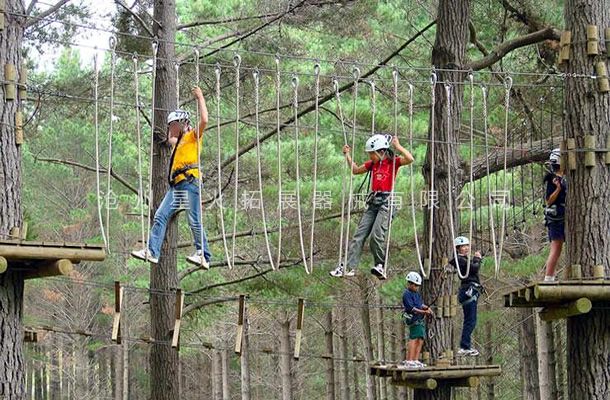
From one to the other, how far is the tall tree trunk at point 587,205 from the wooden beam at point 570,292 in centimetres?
41

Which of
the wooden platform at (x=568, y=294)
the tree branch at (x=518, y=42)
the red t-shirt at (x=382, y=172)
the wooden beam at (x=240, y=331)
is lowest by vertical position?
the wooden beam at (x=240, y=331)

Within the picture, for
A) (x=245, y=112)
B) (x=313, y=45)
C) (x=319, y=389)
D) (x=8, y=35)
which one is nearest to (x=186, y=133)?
(x=8, y=35)

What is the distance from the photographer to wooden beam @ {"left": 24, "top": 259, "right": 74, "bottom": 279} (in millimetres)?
7223

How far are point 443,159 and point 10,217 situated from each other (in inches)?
196

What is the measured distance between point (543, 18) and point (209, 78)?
432cm

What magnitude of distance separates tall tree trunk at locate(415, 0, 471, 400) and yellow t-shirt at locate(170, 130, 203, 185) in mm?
3048

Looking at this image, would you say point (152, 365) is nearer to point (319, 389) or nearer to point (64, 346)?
point (64, 346)

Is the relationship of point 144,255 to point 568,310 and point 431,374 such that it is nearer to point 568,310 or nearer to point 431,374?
point 431,374

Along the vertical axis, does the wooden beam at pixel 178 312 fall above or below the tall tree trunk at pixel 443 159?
below

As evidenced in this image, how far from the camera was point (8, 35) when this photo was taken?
8023 millimetres

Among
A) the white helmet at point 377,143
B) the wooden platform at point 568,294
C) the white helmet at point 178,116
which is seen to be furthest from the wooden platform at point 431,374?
the white helmet at point 178,116

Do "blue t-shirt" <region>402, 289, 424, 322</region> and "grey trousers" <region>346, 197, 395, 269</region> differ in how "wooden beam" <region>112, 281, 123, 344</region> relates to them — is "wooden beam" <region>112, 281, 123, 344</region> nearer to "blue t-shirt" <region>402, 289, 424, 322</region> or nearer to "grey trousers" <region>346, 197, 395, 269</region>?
"grey trousers" <region>346, 197, 395, 269</region>

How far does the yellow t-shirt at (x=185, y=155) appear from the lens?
8.70m

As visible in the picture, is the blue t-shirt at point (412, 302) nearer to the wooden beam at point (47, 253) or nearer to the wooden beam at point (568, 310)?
the wooden beam at point (568, 310)
